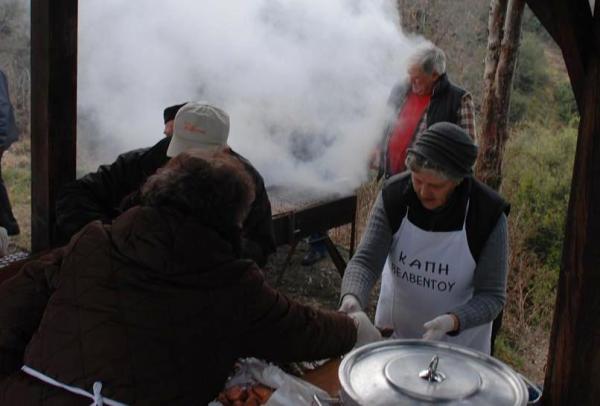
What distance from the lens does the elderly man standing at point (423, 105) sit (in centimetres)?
488

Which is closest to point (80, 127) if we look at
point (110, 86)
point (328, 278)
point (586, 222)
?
point (110, 86)

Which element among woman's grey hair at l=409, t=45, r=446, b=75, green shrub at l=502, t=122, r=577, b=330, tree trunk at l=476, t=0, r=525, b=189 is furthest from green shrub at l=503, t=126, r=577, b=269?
woman's grey hair at l=409, t=45, r=446, b=75

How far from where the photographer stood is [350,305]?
2.45 meters

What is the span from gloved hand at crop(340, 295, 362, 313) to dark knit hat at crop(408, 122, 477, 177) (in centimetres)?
59

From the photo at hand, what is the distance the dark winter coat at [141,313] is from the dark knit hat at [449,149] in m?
0.85

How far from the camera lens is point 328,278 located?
6.38 m

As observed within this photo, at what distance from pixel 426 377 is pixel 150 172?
1.94 m

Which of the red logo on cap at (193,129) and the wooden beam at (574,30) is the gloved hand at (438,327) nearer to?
the wooden beam at (574,30)

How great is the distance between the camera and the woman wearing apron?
2383 mm

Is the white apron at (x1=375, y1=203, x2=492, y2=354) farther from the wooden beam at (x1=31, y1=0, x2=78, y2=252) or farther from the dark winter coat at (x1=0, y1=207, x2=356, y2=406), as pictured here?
the wooden beam at (x1=31, y1=0, x2=78, y2=252)

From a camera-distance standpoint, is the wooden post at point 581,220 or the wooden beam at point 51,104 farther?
the wooden beam at point 51,104

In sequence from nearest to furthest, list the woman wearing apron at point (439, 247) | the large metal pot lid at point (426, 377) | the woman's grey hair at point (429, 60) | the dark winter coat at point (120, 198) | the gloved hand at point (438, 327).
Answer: the large metal pot lid at point (426, 377) < the gloved hand at point (438, 327) < the woman wearing apron at point (439, 247) < the dark winter coat at point (120, 198) < the woman's grey hair at point (429, 60)

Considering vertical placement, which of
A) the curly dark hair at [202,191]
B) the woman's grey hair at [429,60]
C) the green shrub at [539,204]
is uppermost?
the woman's grey hair at [429,60]

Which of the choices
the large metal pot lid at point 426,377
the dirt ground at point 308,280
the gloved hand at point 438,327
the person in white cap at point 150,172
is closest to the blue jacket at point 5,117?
the dirt ground at point 308,280
